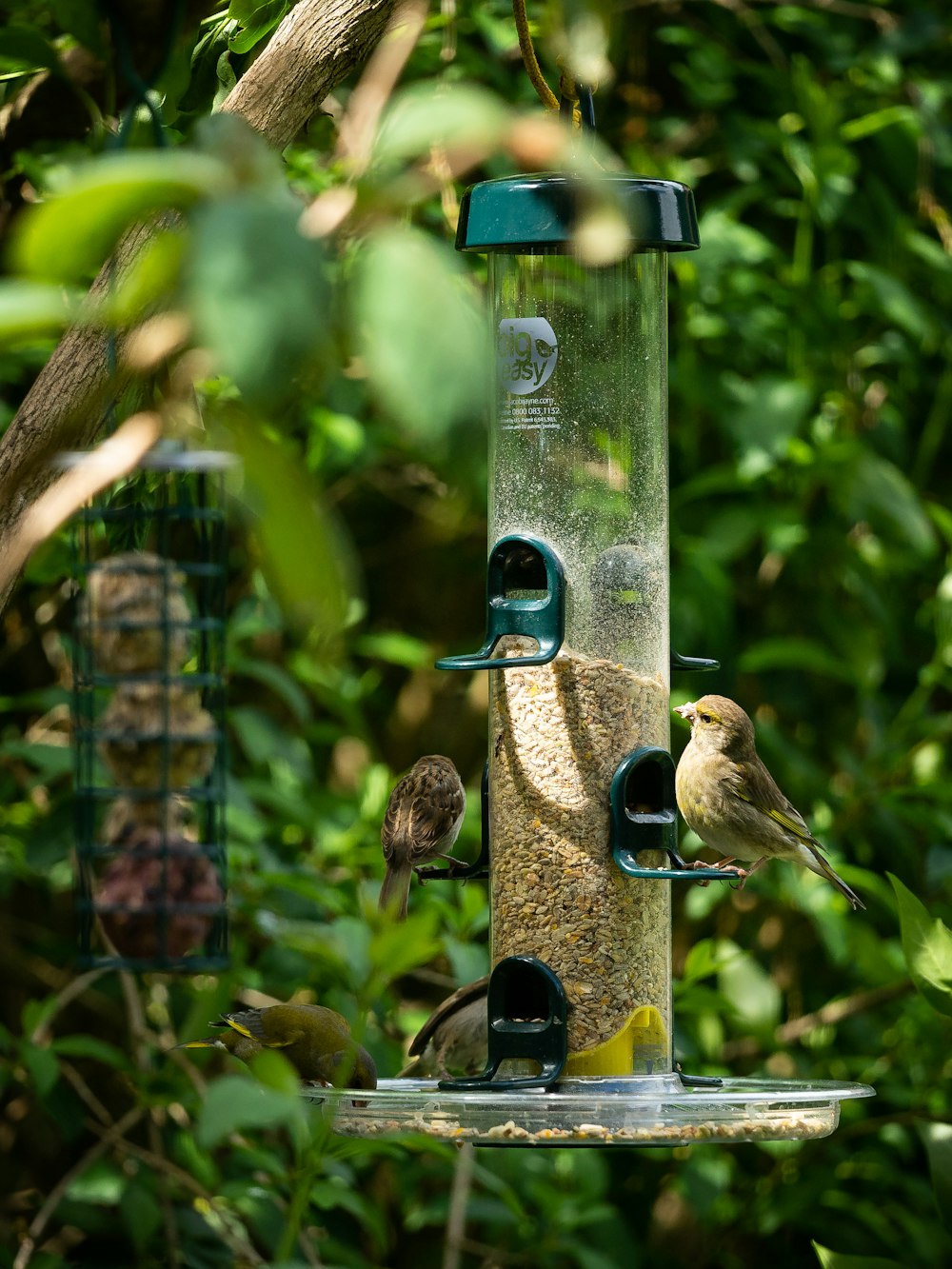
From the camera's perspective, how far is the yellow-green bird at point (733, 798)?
3.47 metres

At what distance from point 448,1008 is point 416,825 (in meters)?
0.38

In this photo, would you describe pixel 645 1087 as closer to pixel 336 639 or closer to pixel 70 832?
pixel 70 832

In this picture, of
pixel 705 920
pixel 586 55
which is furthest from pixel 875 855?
pixel 586 55

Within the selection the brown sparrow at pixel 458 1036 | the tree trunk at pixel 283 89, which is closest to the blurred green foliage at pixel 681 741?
the brown sparrow at pixel 458 1036

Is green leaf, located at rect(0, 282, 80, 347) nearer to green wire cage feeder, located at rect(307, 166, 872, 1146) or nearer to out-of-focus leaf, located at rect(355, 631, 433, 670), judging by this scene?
green wire cage feeder, located at rect(307, 166, 872, 1146)

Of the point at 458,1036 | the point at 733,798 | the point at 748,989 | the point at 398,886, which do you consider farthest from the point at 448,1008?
the point at 748,989

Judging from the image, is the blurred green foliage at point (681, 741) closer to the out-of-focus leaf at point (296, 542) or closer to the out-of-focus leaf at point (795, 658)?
the out-of-focus leaf at point (795, 658)

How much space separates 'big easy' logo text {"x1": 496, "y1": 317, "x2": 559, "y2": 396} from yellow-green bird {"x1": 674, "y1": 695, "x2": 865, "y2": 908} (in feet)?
2.37

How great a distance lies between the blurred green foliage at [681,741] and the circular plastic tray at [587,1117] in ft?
2.22

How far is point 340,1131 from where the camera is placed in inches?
108

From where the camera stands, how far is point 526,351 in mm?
3305

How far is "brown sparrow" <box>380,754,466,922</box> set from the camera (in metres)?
3.69

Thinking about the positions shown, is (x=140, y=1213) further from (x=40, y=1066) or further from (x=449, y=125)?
(x=449, y=125)

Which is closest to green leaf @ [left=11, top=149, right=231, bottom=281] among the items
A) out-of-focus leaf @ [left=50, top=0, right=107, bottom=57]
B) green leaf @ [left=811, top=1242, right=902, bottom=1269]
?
out-of-focus leaf @ [left=50, top=0, right=107, bottom=57]
